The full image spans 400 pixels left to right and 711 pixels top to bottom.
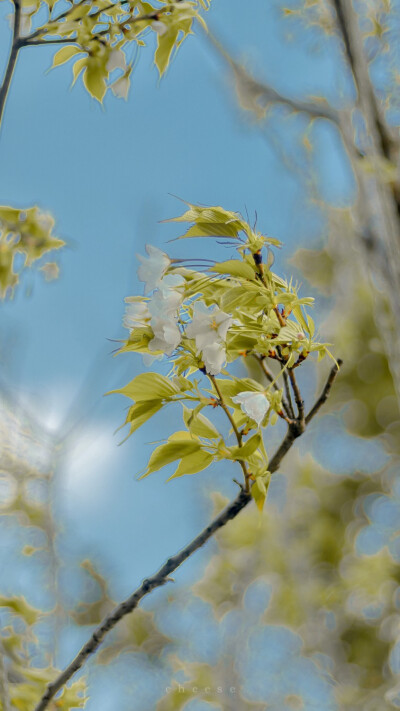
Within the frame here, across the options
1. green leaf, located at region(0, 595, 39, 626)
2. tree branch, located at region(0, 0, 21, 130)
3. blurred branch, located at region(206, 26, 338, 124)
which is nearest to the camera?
tree branch, located at region(0, 0, 21, 130)

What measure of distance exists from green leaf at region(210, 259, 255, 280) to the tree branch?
29 cm

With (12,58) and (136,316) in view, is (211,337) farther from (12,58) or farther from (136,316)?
(12,58)

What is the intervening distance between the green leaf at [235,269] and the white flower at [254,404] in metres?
0.08

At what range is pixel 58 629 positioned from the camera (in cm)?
85

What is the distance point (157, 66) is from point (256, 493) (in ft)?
1.31

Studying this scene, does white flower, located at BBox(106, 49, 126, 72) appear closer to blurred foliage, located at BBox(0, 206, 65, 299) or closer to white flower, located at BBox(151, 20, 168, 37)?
white flower, located at BBox(151, 20, 168, 37)

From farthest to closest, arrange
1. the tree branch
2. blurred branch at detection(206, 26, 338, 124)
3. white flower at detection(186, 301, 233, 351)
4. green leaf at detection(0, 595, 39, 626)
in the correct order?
blurred branch at detection(206, 26, 338, 124)
green leaf at detection(0, 595, 39, 626)
the tree branch
white flower at detection(186, 301, 233, 351)

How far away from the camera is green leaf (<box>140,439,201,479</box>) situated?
1.28 ft

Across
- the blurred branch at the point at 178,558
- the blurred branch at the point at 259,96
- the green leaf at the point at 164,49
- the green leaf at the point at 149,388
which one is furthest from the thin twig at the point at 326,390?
the blurred branch at the point at 259,96

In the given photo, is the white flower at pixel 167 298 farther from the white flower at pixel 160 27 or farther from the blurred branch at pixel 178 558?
the white flower at pixel 160 27

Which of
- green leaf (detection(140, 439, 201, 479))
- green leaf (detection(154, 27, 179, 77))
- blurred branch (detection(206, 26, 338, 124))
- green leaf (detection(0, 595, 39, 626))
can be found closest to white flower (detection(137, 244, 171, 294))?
green leaf (detection(140, 439, 201, 479))

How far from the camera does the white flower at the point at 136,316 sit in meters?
0.40

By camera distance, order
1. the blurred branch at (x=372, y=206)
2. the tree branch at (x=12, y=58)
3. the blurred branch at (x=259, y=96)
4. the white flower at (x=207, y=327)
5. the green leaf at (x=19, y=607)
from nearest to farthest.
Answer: the white flower at (x=207, y=327)
the tree branch at (x=12, y=58)
the green leaf at (x=19, y=607)
the blurred branch at (x=372, y=206)
the blurred branch at (x=259, y=96)

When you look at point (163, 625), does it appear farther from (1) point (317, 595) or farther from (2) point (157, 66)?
(2) point (157, 66)
